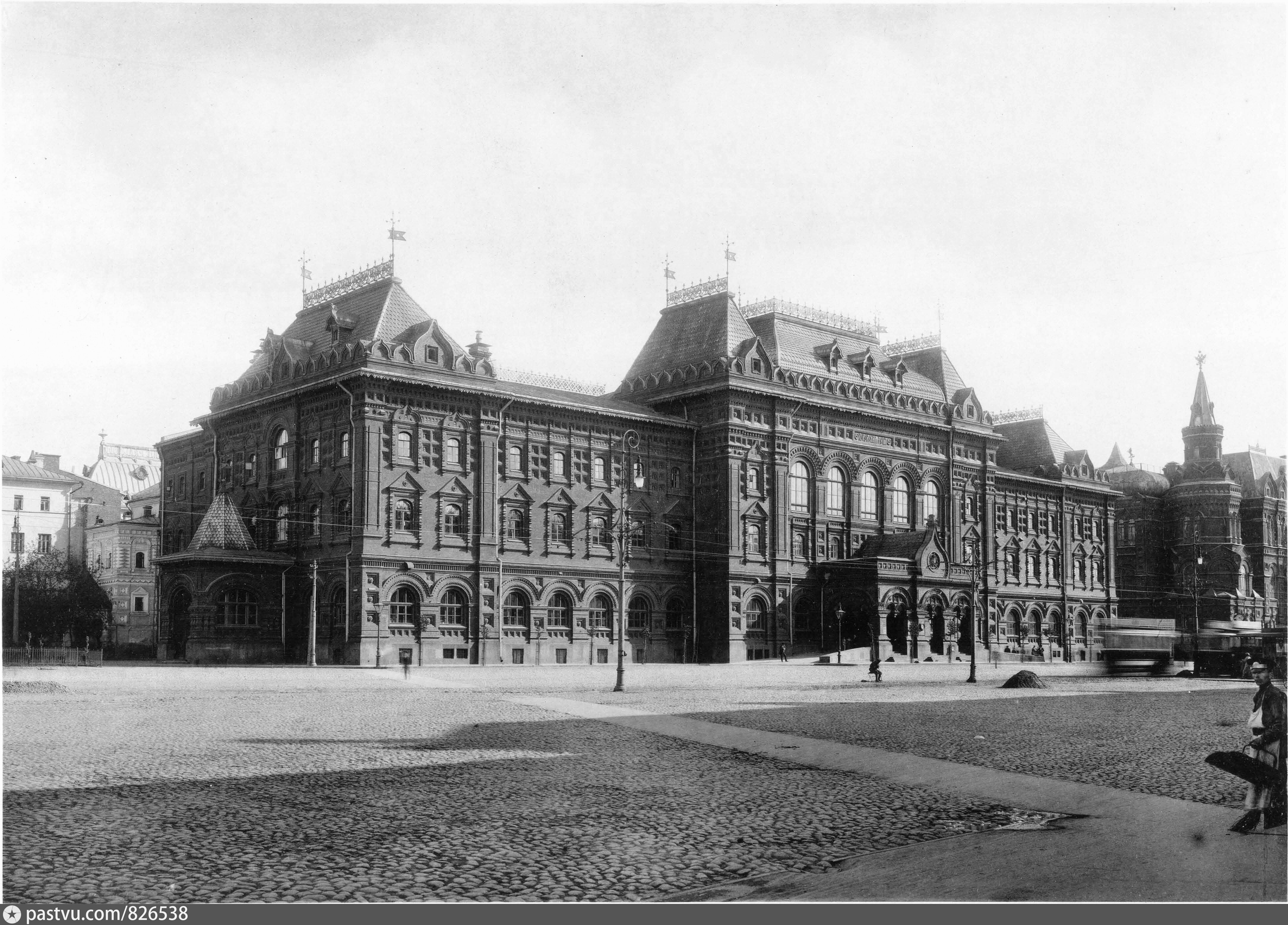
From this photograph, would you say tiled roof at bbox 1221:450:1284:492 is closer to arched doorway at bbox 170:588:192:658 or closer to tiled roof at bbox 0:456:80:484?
arched doorway at bbox 170:588:192:658

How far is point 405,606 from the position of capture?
54406 millimetres

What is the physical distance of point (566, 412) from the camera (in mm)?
61094

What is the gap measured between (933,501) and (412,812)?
220 ft

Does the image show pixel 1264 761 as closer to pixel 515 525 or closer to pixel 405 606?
pixel 405 606

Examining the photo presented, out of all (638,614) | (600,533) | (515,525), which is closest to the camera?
(515,525)

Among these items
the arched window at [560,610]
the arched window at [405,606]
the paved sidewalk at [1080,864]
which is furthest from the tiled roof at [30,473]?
the paved sidewalk at [1080,864]

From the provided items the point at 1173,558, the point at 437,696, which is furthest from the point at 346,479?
the point at 1173,558

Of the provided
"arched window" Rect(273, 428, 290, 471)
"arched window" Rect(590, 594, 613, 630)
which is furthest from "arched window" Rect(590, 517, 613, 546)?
"arched window" Rect(273, 428, 290, 471)

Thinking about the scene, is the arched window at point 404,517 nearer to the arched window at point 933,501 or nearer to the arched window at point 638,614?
Answer: the arched window at point 638,614

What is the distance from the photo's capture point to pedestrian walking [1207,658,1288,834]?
11.6 meters

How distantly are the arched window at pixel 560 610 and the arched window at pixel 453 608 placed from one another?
481 centimetres

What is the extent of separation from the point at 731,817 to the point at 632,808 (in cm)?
113

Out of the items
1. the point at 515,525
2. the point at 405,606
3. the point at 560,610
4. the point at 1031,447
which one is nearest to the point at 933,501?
the point at 1031,447

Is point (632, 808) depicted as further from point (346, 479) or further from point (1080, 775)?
point (346, 479)
